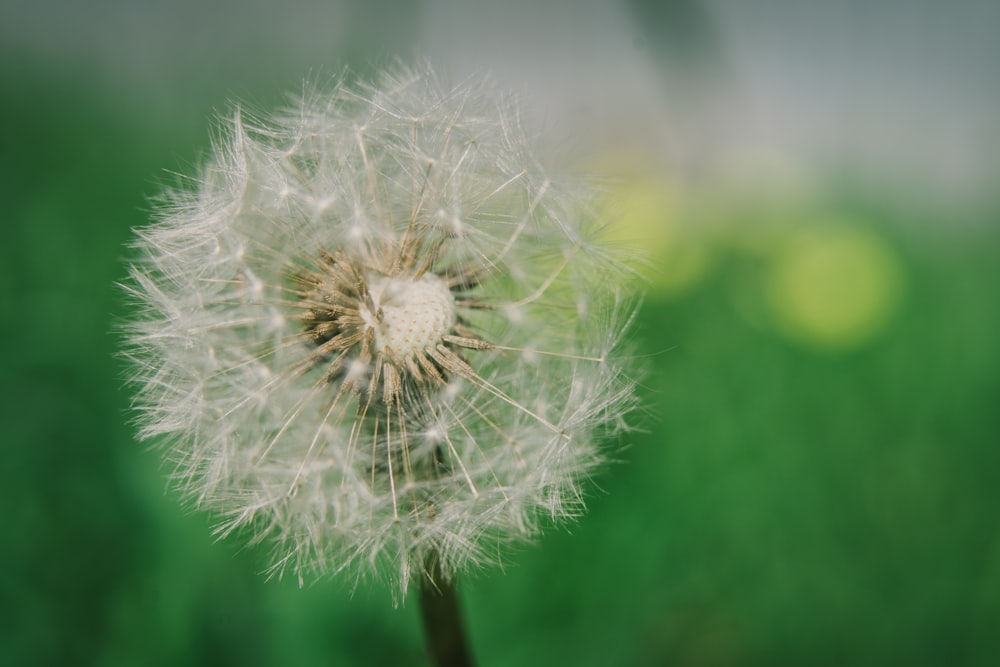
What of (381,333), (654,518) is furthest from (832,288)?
(381,333)

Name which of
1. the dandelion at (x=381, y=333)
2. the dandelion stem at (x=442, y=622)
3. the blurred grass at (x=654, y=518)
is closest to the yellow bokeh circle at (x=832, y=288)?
the blurred grass at (x=654, y=518)

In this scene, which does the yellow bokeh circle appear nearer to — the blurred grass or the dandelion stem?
the blurred grass

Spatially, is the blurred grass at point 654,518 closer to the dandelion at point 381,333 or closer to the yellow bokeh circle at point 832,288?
the yellow bokeh circle at point 832,288

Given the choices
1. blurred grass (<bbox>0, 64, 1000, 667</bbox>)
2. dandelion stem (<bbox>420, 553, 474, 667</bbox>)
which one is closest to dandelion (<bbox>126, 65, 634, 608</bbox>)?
dandelion stem (<bbox>420, 553, 474, 667</bbox>)

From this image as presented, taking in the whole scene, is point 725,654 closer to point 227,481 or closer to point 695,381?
point 695,381

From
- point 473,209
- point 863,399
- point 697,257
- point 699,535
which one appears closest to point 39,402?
point 473,209

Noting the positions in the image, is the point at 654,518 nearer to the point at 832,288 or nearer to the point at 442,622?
the point at 442,622

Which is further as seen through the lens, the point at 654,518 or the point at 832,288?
the point at 832,288
